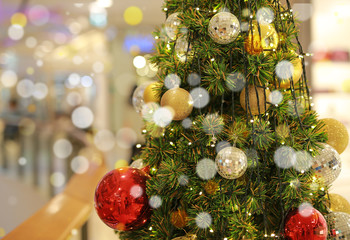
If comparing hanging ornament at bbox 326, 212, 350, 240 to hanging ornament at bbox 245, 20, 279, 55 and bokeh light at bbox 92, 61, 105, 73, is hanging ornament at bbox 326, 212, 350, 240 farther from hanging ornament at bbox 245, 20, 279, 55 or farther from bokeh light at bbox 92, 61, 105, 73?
bokeh light at bbox 92, 61, 105, 73

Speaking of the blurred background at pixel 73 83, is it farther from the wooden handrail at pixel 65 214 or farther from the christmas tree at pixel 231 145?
the christmas tree at pixel 231 145

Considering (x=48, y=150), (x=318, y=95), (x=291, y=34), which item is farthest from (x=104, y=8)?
(x=291, y=34)

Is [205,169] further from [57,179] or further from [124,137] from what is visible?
[124,137]

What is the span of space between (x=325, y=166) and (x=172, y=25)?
472mm

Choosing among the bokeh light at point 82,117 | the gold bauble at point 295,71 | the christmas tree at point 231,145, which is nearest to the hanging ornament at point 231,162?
the christmas tree at point 231,145

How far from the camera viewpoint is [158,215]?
73 centimetres

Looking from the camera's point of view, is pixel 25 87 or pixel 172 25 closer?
pixel 172 25

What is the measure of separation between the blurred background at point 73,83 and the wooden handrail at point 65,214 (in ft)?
1.17

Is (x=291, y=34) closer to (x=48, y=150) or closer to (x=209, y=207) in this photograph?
(x=209, y=207)

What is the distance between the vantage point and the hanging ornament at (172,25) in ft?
2.51

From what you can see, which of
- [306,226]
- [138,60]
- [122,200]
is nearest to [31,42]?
[138,60]

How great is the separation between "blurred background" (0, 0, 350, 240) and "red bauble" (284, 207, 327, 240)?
159cm

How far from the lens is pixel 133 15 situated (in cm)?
468

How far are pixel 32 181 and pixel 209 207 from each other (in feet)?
12.3
